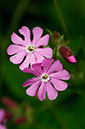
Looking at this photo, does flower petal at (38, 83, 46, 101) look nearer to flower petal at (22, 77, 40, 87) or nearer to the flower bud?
flower petal at (22, 77, 40, 87)

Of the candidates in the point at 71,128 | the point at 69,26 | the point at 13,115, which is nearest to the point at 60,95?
the point at 71,128

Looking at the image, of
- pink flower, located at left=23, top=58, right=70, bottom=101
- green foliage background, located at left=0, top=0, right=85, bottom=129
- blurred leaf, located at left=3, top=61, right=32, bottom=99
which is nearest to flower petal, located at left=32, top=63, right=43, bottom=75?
pink flower, located at left=23, top=58, right=70, bottom=101

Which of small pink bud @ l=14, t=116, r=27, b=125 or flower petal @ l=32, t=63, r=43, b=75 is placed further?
small pink bud @ l=14, t=116, r=27, b=125

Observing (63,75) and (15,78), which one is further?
(15,78)

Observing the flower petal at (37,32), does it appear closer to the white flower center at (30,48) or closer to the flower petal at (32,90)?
the white flower center at (30,48)

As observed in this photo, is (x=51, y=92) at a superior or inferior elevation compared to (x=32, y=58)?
inferior

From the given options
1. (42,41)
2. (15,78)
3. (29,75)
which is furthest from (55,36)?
(15,78)

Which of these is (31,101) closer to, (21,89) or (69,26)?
(21,89)

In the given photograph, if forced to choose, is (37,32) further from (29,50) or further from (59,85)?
(59,85)
